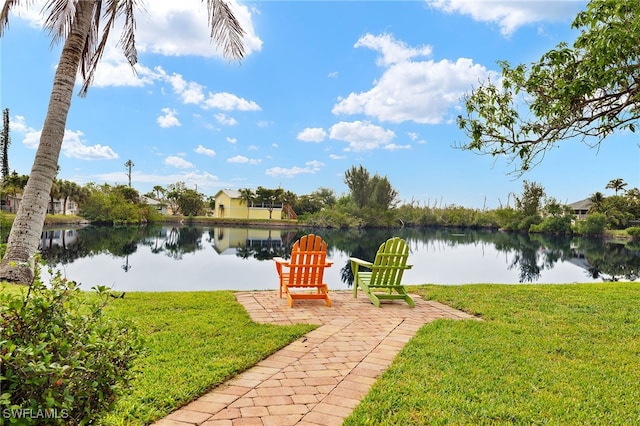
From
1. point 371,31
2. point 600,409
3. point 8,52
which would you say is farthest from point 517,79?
point 371,31

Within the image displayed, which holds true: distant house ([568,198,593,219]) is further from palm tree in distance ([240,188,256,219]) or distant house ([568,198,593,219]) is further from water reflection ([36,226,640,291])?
palm tree in distance ([240,188,256,219])

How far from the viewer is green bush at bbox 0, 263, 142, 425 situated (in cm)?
129

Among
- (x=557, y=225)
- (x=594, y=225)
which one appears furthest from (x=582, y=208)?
(x=594, y=225)

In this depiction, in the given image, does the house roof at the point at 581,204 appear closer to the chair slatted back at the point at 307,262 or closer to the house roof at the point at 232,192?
the house roof at the point at 232,192

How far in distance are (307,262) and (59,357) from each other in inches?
181

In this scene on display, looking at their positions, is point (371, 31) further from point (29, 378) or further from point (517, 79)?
point (29, 378)

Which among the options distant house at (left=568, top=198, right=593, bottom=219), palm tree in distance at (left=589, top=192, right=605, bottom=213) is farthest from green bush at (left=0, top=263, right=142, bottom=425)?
distant house at (left=568, top=198, right=593, bottom=219)

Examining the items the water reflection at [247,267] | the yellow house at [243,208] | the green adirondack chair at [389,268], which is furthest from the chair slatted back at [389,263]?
the yellow house at [243,208]

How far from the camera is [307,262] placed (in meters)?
5.96

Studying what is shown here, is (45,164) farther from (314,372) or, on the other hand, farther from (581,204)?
(581,204)

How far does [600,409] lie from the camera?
2740mm

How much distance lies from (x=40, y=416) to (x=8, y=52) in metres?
7.94

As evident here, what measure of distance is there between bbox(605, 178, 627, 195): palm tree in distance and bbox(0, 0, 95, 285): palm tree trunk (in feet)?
190

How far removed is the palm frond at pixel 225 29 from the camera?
705cm
